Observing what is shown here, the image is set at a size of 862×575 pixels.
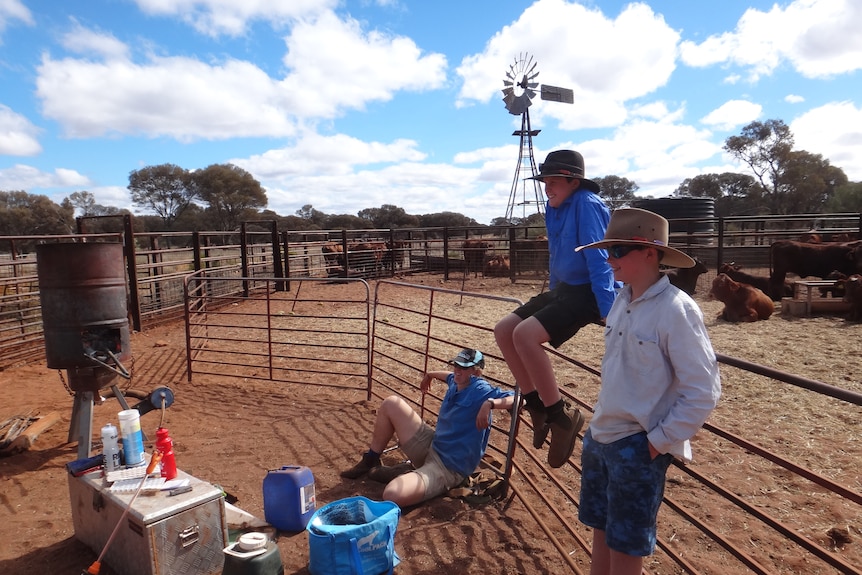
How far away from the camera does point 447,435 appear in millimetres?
3732

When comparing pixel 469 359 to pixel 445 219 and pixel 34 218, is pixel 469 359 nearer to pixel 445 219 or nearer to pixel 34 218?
pixel 34 218

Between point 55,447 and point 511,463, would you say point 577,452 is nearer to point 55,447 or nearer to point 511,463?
point 511,463

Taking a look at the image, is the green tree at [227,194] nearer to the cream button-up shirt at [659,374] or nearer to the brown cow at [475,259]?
the brown cow at [475,259]

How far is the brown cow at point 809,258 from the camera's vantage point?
38.7 feet

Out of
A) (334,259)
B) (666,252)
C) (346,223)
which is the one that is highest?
(346,223)

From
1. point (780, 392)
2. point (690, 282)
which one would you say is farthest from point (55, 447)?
point (690, 282)

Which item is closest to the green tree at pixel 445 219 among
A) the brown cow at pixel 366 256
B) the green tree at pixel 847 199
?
the green tree at pixel 847 199

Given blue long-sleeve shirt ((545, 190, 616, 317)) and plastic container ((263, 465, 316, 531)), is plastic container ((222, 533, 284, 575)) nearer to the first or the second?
plastic container ((263, 465, 316, 531))

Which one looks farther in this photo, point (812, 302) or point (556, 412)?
point (812, 302)

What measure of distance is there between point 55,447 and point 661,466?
4.98 metres

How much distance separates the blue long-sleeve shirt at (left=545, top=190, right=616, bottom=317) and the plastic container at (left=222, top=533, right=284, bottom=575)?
1898mm

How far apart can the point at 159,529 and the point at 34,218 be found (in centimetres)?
4544

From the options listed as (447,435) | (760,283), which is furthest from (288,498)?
(760,283)

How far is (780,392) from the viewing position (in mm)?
5570
